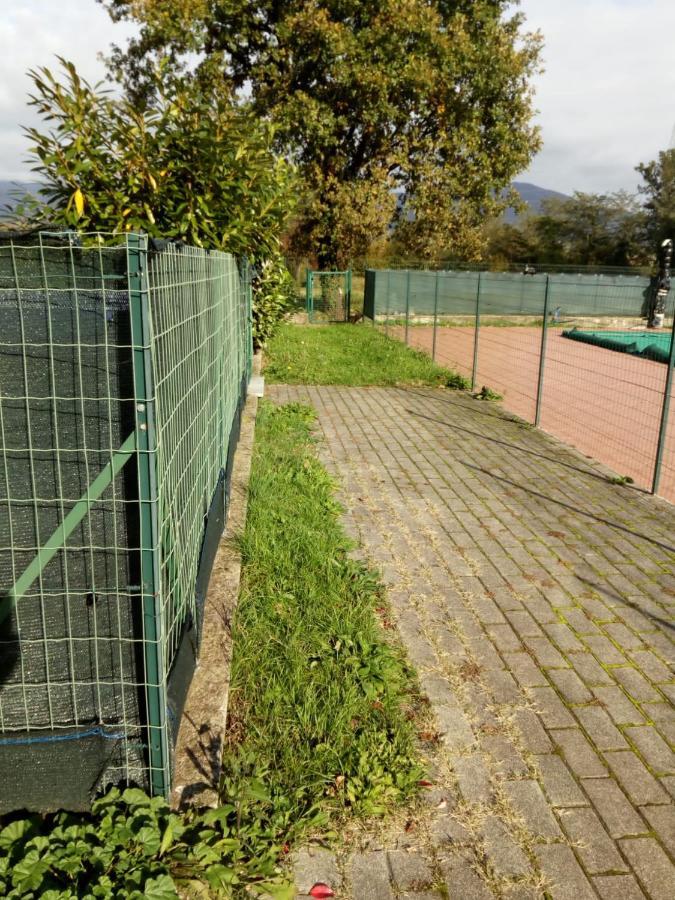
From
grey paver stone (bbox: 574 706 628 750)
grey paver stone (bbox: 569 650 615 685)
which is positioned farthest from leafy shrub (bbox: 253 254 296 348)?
grey paver stone (bbox: 574 706 628 750)

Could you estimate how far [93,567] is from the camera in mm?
2188

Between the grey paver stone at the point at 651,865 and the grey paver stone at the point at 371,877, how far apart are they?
0.87 meters

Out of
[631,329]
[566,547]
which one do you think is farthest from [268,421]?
[631,329]

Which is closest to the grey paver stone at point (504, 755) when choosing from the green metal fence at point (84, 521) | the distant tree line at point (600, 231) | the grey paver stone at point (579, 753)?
the grey paver stone at point (579, 753)

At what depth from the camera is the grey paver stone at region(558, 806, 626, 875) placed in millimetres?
2355

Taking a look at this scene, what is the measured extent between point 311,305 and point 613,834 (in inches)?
819

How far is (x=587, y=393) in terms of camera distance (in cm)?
1155

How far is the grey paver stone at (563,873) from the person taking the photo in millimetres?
2236

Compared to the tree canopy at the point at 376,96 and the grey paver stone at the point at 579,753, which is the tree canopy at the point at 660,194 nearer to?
the tree canopy at the point at 376,96

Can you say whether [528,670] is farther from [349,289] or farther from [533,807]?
[349,289]

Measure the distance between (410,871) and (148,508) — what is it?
153 centimetres

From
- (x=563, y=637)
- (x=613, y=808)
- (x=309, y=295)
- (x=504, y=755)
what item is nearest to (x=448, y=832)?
(x=504, y=755)

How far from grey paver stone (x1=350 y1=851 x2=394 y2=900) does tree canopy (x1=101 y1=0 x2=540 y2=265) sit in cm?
1963

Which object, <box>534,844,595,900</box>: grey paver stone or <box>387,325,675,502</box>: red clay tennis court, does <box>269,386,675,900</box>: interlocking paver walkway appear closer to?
<box>534,844,595,900</box>: grey paver stone
